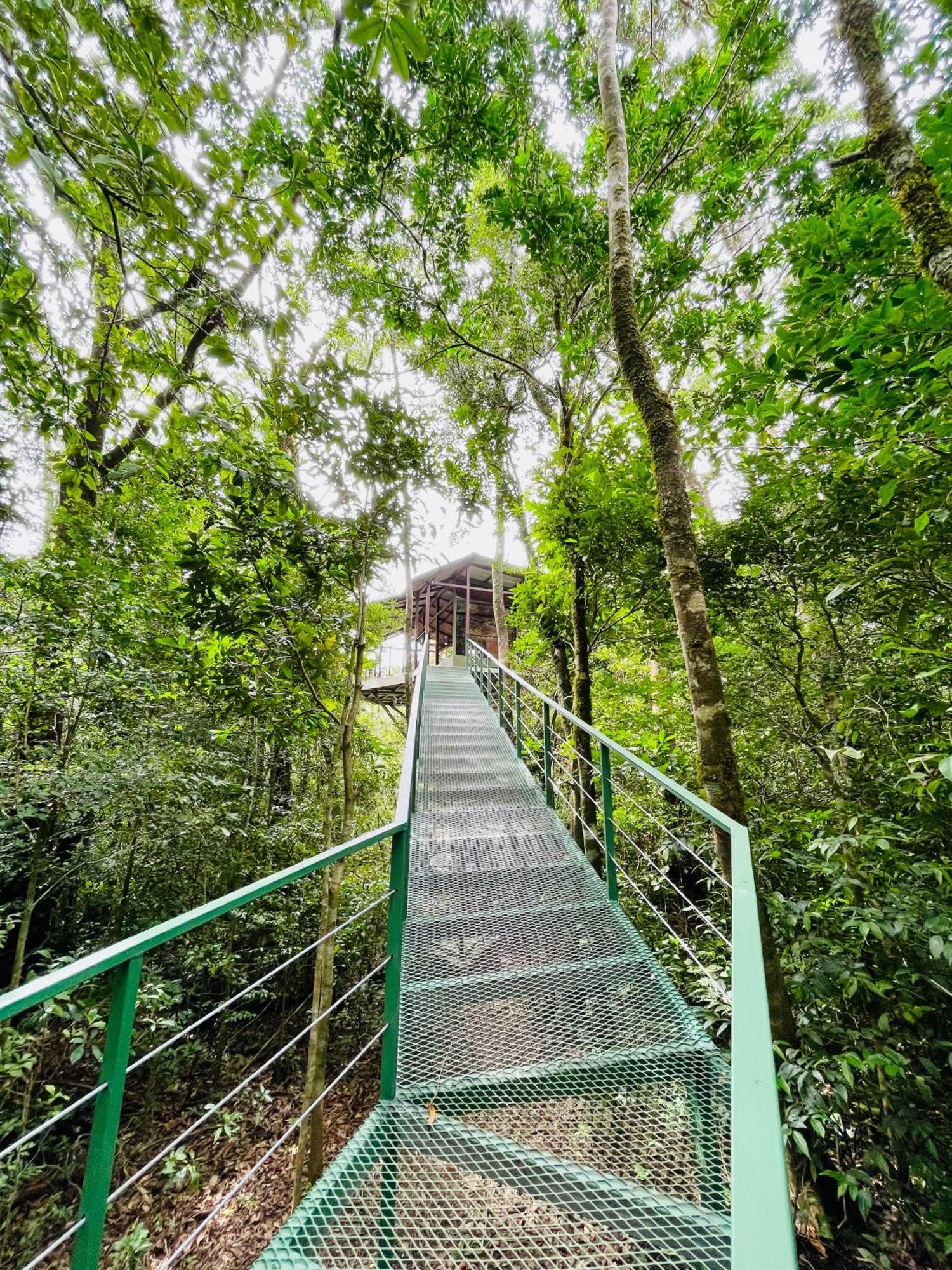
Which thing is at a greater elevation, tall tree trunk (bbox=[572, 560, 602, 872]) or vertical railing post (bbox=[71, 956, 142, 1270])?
tall tree trunk (bbox=[572, 560, 602, 872])

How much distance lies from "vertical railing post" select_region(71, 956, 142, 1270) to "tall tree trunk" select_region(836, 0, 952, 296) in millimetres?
3881

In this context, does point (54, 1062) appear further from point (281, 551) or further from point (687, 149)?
point (687, 149)

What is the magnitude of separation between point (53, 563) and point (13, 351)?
2.11 m

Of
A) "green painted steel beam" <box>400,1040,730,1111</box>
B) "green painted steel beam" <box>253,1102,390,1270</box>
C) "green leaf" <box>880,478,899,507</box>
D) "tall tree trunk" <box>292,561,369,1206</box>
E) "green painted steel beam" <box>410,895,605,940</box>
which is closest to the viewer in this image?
"green painted steel beam" <box>253,1102,390,1270</box>

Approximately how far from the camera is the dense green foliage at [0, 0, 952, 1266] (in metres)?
1.76

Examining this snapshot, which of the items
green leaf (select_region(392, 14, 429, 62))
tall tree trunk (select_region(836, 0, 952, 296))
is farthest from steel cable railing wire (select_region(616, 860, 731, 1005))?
tall tree trunk (select_region(836, 0, 952, 296))

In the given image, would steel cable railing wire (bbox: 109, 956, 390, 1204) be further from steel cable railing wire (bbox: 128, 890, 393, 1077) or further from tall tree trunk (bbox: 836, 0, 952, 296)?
tall tree trunk (bbox: 836, 0, 952, 296)

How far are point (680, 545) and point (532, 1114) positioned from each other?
243 centimetres

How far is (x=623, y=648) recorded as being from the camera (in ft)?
16.3

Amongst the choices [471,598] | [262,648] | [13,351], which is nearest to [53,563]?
[262,648]

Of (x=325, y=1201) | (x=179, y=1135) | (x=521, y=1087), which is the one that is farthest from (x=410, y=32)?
(x=521, y=1087)

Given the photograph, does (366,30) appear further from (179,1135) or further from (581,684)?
(581,684)

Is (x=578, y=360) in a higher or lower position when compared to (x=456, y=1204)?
higher

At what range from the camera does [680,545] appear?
250cm
